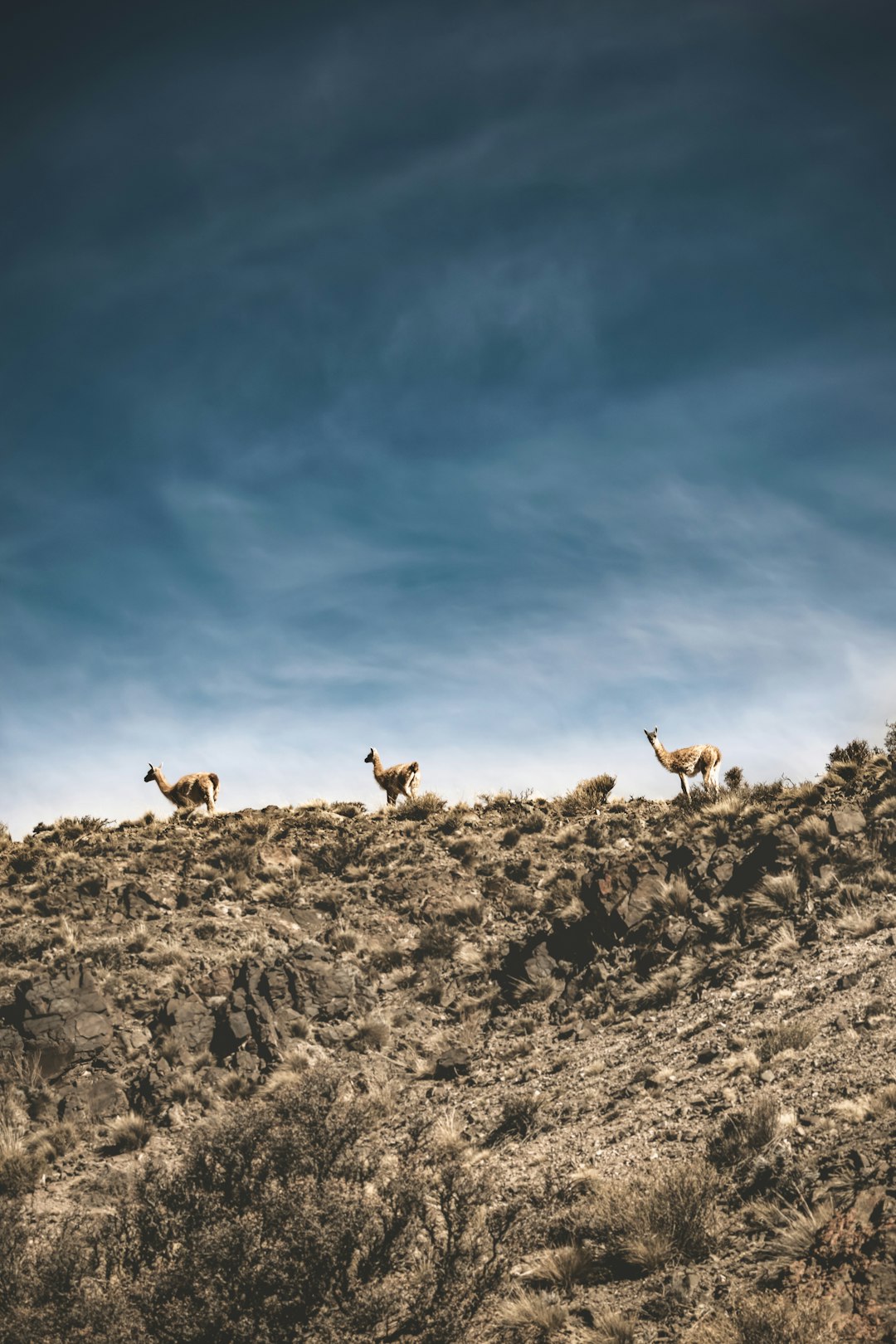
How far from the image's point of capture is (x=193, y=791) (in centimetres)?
2939

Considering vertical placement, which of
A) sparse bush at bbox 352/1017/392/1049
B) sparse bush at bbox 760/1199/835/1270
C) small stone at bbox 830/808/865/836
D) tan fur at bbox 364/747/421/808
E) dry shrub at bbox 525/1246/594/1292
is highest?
tan fur at bbox 364/747/421/808

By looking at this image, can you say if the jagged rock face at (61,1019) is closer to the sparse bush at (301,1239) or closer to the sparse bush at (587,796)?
the sparse bush at (301,1239)

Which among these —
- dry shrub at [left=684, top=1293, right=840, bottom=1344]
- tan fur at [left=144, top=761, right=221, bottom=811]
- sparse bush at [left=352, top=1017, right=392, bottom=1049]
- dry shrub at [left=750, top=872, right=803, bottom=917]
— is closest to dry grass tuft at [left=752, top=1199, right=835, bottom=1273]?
dry shrub at [left=684, top=1293, right=840, bottom=1344]

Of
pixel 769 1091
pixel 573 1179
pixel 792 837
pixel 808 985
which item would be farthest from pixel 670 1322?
pixel 792 837

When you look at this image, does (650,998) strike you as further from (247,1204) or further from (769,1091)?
(247,1204)

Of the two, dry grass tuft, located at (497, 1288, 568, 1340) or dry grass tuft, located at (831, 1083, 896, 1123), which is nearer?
dry grass tuft, located at (497, 1288, 568, 1340)

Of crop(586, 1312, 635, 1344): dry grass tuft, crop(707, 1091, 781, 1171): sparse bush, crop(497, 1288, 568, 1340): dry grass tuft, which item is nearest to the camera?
crop(586, 1312, 635, 1344): dry grass tuft

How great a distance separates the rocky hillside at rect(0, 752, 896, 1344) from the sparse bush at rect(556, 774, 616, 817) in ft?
0.45

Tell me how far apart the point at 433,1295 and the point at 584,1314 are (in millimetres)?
1541

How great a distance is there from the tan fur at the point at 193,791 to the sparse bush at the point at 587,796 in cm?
1142

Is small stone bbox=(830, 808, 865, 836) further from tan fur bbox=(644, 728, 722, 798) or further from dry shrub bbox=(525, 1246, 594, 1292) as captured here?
dry shrub bbox=(525, 1246, 594, 1292)

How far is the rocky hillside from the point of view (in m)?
8.75

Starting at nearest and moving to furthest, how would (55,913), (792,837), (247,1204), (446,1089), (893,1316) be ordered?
1. (893,1316)
2. (247,1204)
3. (446,1089)
4. (792,837)
5. (55,913)

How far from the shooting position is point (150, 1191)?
10.5 metres
